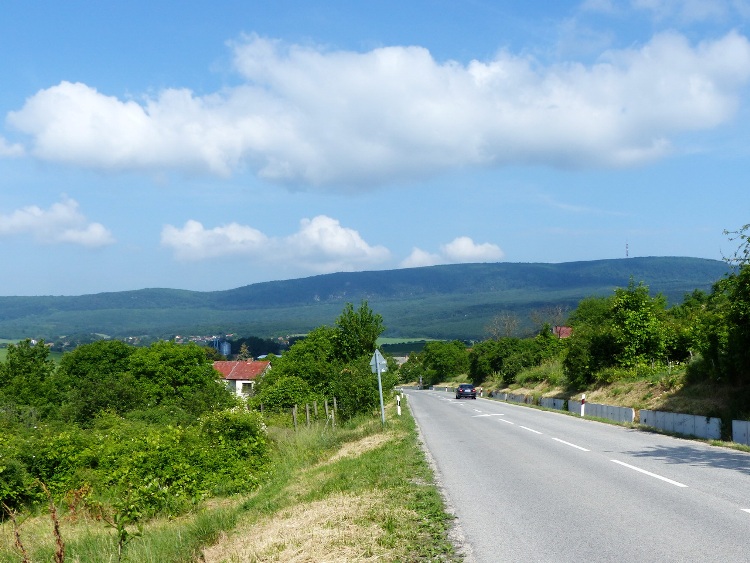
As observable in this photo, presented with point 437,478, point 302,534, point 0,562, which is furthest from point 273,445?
point 302,534

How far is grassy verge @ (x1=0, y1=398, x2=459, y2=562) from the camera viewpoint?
8.08 metres

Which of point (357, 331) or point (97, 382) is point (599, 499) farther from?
point (97, 382)

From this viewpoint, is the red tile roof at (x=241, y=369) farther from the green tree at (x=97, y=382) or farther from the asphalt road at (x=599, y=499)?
the asphalt road at (x=599, y=499)

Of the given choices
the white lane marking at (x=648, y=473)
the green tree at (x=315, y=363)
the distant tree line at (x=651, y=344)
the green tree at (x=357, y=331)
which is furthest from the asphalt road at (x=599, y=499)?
the green tree at (x=315, y=363)

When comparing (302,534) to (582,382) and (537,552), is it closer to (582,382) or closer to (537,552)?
(537,552)

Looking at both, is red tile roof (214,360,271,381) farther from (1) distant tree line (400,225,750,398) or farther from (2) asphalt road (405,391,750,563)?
(2) asphalt road (405,391,750,563)

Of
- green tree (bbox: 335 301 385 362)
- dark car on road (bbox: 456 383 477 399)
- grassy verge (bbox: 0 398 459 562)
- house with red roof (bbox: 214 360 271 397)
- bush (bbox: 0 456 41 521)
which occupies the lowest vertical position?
house with red roof (bbox: 214 360 271 397)

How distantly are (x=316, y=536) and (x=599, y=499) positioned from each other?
433 centimetres

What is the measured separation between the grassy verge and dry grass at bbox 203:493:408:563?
0.04ft

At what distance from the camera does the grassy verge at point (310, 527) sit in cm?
808

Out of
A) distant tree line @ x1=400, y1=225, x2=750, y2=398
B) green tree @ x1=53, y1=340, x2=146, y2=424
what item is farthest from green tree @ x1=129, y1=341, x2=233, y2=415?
distant tree line @ x1=400, y1=225, x2=750, y2=398

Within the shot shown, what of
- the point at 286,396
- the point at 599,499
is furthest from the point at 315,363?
the point at 599,499

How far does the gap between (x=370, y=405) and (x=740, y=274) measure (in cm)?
1846

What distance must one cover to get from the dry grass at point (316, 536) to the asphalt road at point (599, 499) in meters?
1.16
